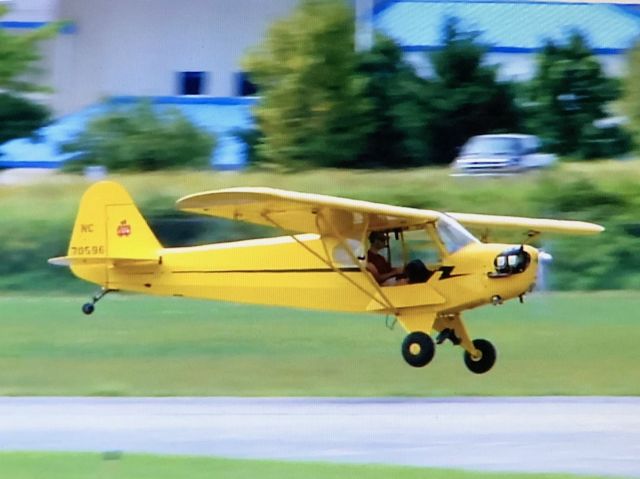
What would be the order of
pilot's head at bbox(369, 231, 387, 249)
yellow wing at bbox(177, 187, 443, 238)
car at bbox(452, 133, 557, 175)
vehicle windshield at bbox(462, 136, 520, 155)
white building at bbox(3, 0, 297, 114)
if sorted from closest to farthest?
yellow wing at bbox(177, 187, 443, 238) < pilot's head at bbox(369, 231, 387, 249) < car at bbox(452, 133, 557, 175) < vehicle windshield at bbox(462, 136, 520, 155) < white building at bbox(3, 0, 297, 114)

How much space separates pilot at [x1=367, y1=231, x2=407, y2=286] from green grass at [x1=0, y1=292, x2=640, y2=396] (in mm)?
1254

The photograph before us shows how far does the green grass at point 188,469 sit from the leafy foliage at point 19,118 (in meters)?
33.6

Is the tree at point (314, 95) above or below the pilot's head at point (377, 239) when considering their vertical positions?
above

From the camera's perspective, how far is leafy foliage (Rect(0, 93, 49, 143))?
45938 mm

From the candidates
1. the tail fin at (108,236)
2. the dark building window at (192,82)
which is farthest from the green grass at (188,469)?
the dark building window at (192,82)

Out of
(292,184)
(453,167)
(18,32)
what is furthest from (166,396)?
(18,32)

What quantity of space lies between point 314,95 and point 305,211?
81.0 feet

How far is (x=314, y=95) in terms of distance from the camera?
43.9 m

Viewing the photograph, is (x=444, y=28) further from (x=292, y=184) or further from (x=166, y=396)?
(x=166, y=396)

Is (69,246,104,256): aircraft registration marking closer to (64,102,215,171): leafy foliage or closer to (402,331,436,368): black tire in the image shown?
(402,331,436,368): black tire

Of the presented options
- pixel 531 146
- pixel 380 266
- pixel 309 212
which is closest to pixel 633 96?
pixel 531 146

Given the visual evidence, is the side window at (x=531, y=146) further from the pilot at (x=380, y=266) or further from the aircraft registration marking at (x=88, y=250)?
the aircraft registration marking at (x=88, y=250)

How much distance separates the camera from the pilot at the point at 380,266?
65.1 feet

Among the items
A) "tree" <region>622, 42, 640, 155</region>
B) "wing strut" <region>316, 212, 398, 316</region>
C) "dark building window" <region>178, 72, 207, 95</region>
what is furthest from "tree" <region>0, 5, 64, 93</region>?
"wing strut" <region>316, 212, 398, 316</region>
